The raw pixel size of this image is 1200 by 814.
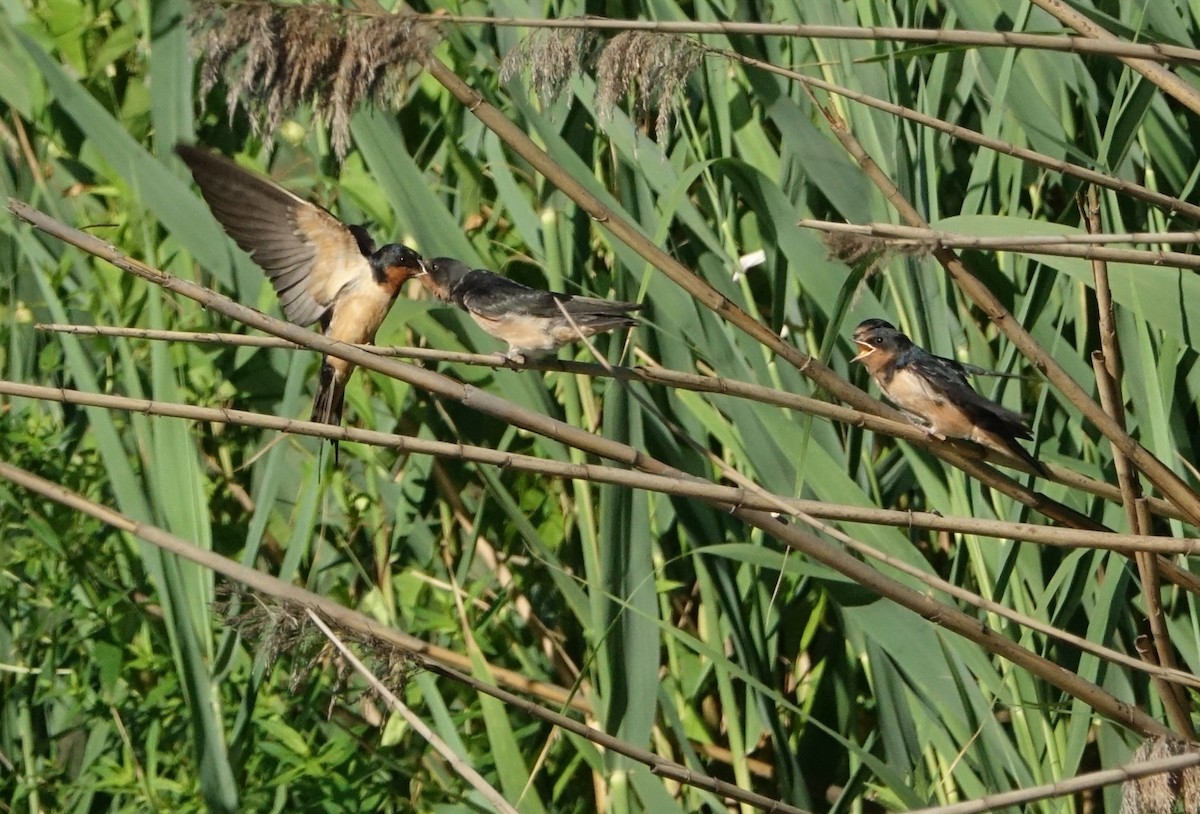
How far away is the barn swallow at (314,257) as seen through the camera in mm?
2859

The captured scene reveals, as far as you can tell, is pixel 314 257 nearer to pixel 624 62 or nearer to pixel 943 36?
pixel 624 62

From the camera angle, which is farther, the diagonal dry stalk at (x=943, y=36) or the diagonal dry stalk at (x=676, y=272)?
the diagonal dry stalk at (x=676, y=272)

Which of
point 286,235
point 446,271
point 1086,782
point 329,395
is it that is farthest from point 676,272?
point 286,235

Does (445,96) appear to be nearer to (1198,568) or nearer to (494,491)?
(494,491)

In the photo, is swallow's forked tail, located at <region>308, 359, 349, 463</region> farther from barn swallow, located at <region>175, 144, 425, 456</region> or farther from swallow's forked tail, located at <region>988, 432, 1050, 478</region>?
swallow's forked tail, located at <region>988, 432, 1050, 478</region>

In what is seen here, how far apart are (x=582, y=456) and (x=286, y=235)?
84 cm

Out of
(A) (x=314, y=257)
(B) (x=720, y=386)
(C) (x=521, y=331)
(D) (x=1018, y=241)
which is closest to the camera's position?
(D) (x=1018, y=241)

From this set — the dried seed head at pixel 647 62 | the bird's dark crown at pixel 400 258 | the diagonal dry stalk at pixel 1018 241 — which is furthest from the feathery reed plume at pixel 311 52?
the bird's dark crown at pixel 400 258

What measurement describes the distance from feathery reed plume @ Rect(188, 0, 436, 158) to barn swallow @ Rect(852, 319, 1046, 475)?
101cm

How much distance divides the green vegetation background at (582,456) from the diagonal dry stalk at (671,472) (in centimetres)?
31

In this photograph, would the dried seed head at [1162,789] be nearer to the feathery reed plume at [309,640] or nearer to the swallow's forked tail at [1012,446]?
the swallow's forked tail at [1012,446]

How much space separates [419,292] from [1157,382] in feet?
6.58

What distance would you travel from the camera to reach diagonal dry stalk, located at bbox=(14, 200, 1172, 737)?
61.8 inches

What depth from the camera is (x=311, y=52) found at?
1.61 meters
